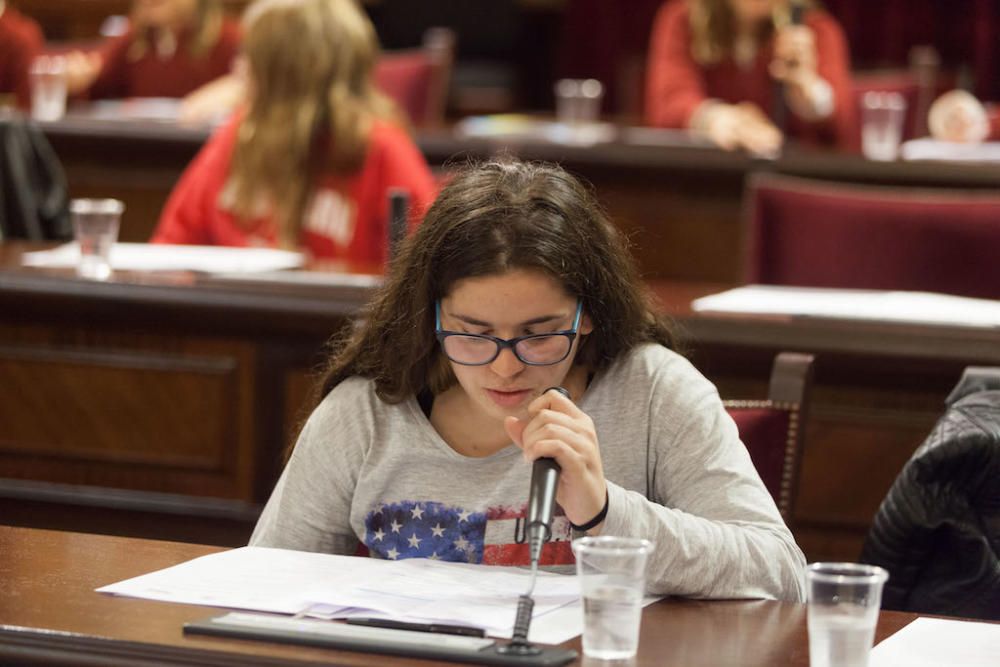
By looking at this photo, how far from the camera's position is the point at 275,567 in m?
1.90

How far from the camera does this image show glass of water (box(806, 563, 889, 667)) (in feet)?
4.98

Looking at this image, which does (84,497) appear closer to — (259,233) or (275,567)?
(259,233)

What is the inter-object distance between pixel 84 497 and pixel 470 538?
1.57 metres

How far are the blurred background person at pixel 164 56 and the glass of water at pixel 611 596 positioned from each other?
5826 millimetres

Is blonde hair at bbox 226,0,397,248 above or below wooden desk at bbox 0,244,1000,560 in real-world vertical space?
above

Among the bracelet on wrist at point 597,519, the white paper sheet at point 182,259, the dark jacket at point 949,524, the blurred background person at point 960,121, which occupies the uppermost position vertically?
the blurred background person at point 960,121

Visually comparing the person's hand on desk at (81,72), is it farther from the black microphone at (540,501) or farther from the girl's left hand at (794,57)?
the black microphone at (540,501)

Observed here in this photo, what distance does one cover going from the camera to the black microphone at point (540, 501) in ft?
5.48

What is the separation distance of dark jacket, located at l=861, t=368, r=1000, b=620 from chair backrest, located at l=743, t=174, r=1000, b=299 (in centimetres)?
122

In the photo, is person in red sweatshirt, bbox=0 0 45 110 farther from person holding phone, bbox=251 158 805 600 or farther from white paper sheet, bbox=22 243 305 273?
person holding phone, bbox=251 158 805 600

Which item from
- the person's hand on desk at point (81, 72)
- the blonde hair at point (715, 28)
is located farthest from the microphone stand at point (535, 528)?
the person's hand on desk at point (81, 72)

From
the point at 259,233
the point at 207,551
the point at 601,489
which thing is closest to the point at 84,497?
the point at 259,233

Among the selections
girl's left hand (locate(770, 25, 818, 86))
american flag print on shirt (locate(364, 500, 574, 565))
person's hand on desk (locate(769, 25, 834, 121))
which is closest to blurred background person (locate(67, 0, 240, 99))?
person's hand on desk (locate(769, 25, 834, 121))

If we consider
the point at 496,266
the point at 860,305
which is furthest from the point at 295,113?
the point at 496,266
